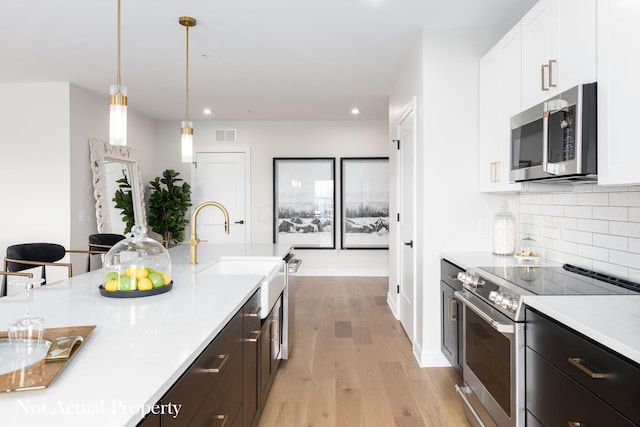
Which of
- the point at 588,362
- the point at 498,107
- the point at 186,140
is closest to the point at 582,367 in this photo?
the point at 588,362

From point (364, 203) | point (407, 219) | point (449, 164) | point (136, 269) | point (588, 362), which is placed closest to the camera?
point (588, 362)

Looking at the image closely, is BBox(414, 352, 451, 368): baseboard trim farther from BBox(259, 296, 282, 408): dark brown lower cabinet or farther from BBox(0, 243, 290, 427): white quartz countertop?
BBox(0, 243, 290, 427): white quartz countertop

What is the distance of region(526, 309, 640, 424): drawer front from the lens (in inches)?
43.7

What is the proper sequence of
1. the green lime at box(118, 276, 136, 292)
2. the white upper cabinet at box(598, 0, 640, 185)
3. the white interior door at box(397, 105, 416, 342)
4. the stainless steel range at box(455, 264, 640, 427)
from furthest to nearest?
the white interior door at box(397, 105, 416, 342) < the stainless steel range at box(455, 264, 640, 427) < the green lime at box(118, 276, 136, 292) < the white upper cabinet at box(598, 0, 640, 185)

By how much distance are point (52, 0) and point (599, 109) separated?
3.28 m

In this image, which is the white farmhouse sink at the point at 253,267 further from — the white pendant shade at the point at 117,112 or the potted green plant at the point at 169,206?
the potted green plant at the point at 169,206

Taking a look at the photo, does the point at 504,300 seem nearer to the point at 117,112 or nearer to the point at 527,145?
the point at 527,145

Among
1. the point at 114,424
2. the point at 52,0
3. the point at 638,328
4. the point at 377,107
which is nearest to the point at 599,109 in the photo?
the point at 638,328

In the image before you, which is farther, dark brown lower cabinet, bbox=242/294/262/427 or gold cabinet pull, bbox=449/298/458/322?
gold cabinet pull, bbox=449/298/458/322

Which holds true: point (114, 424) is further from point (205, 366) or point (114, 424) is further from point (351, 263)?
point (351, 263)

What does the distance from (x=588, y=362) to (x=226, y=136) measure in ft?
20.4

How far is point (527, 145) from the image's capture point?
87.8 inches

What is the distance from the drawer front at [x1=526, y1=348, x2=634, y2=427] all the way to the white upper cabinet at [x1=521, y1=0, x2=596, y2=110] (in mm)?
1197

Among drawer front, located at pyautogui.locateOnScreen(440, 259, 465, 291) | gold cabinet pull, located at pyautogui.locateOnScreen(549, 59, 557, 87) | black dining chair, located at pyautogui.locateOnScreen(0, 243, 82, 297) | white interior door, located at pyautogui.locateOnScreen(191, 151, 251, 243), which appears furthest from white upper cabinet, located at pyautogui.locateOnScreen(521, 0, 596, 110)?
white interior door, located at pyautogui.locateOnScreen(191, 151, 251, 243)
